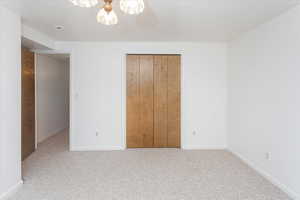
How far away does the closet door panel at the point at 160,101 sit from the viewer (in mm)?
4000

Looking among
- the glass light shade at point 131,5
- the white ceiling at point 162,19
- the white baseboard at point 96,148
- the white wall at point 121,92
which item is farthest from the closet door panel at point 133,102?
the glass light shade at point 131,5

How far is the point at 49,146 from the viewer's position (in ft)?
13.7

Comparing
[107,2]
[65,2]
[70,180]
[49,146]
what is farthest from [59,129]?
[107,2]

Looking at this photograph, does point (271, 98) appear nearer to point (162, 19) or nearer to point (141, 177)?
point (162, 19)

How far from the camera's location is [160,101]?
4.02 m

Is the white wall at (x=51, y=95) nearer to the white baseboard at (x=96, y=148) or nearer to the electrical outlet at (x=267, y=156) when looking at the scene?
the white baseboard at (x=96, y=148)

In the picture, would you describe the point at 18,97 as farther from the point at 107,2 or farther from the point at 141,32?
the point at 141,32

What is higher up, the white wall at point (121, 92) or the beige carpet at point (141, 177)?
the white wall at point (121, 92)

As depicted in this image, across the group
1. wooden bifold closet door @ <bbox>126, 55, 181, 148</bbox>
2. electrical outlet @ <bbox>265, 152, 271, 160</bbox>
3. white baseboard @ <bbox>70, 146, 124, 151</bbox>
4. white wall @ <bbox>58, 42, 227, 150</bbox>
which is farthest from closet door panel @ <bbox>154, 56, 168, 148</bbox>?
electrical outlet @ <bbox>265, 152, 271, 160</bbox>

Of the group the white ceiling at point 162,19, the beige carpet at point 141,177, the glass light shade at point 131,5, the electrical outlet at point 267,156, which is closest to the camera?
the glass light shade at point 131,5

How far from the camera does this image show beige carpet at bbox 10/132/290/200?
2.26 m

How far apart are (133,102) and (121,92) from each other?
0.33 metres

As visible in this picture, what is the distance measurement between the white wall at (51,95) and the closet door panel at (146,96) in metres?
2.51

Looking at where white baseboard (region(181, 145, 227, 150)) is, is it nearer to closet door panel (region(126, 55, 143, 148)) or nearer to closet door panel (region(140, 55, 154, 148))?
closet door panel (region(140, 55, 154, 148))
